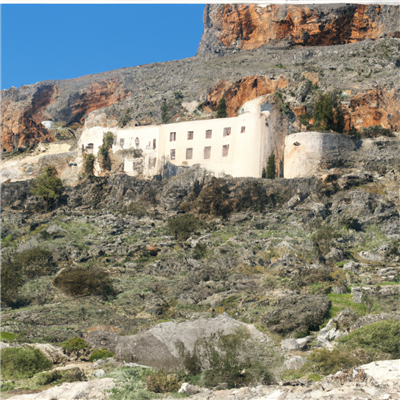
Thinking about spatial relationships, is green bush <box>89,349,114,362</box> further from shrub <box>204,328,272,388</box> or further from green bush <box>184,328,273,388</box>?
shrub <box>204,328,272,388</box>

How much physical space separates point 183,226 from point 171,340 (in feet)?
69.7

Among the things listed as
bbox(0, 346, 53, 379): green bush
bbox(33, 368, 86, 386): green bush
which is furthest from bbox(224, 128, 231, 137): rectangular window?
bbox(33, 368, 86, 386): green bush

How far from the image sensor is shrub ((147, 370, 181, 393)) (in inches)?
786

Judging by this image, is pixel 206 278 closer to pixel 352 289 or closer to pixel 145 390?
pixel 352 289

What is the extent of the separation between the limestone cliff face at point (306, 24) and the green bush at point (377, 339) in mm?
66434

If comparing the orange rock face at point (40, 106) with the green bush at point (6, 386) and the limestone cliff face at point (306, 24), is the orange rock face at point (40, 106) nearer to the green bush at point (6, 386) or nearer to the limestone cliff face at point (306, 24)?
the limestone cliff face at point (306, 24)

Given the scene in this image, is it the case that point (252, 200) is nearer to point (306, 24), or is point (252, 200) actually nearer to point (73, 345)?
point (73, 345)

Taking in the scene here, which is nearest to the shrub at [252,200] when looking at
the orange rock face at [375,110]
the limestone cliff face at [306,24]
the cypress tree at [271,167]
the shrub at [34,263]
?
the cypress tree at [271,167]

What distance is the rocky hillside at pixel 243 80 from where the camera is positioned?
61031 millimetres

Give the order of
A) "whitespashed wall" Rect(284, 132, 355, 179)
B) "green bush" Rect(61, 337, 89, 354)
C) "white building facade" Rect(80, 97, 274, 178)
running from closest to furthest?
"green bush" Rect(61, 337, 89, 354) < "whitespashed wall" Rect(284, 132, 355, 179) < "white building facade" Rect(80, 97, 274, 178)

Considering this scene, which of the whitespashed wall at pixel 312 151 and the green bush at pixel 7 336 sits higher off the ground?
the whitespashed wall at pixel 312 151

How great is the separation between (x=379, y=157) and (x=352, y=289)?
874 inches

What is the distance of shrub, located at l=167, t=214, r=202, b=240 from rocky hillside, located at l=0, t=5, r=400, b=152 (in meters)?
18.8

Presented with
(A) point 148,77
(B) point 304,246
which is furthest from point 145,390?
(A) point 148,77
